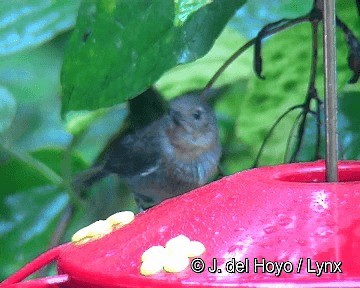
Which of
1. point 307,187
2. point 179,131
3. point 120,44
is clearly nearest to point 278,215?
point 307,187

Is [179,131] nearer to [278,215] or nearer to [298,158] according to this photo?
[298,158]

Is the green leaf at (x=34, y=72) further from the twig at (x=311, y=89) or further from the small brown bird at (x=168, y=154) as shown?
the twig at (x=311, y=89)

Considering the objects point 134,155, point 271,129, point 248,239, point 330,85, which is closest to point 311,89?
point 271,129

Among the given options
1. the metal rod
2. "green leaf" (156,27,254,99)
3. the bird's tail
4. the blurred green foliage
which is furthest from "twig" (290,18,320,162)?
the metal rod

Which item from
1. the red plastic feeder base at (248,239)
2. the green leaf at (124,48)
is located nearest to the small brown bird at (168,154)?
the green leaf at (124,48)

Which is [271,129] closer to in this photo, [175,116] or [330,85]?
[175,116]

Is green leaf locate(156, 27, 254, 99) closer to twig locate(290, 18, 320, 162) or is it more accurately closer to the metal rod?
twig locate(290, 18, 320, 162)

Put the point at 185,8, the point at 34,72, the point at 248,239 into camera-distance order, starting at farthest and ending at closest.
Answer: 1. the point at 34,72
2. the point at 185,8
3. the point at 248,239
